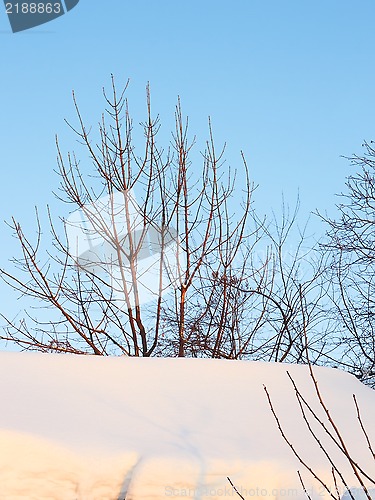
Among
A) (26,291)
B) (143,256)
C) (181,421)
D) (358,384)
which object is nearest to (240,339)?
(143,256)

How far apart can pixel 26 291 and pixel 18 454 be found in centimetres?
386

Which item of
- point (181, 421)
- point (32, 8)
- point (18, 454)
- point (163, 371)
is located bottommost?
point (18, 454)

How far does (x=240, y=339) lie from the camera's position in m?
7.58

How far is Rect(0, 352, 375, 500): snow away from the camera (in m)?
2.46

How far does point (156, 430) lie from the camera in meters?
2.78

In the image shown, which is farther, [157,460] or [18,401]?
[18,401]

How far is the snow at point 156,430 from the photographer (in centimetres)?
246

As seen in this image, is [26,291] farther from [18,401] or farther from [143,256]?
[18,401]

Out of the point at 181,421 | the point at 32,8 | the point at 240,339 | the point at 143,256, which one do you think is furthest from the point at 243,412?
the point at 32,8

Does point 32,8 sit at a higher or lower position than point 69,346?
higher

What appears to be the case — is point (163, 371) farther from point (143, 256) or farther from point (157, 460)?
point (143, 256)

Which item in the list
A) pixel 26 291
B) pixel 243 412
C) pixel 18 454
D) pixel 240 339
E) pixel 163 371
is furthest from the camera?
pixel 240 339

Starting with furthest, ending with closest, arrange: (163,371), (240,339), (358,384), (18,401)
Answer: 1. (240,339)
2. (358,384)
3. (163,371)
4. (18,401)

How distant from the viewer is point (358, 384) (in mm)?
4090
